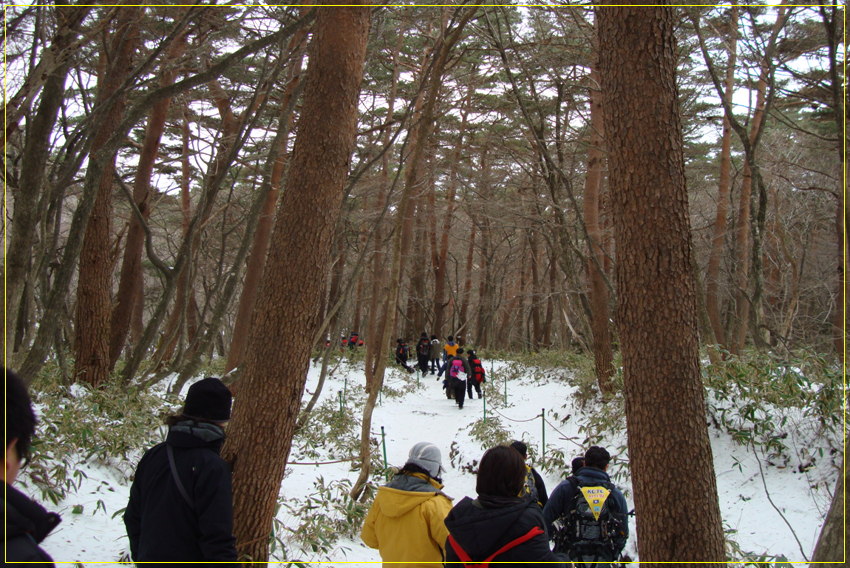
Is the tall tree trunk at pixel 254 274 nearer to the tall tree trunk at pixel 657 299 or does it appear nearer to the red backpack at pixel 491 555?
the tall tree trunk at pixel 657 299

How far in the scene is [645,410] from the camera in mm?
3193

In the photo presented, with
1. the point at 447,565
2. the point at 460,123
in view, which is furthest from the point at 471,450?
the point at 460,123

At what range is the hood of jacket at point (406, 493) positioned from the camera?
264 cm

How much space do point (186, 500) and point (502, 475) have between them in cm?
149

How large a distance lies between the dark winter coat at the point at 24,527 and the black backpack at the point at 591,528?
336 cm

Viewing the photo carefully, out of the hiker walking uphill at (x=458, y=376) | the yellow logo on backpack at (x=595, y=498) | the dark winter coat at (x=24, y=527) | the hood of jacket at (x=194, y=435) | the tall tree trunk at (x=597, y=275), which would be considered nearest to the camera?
the dark winter coat at (x=24, y=527)

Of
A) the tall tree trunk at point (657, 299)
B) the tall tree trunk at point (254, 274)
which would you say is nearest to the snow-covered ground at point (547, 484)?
the tall tree trunk at point (657, 299)

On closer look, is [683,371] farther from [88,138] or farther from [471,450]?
[471,450]

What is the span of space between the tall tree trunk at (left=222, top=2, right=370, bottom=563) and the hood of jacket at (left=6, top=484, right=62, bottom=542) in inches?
85.9

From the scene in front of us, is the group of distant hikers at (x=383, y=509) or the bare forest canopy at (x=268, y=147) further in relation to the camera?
the bare forest canopy at (x=268, y=147)

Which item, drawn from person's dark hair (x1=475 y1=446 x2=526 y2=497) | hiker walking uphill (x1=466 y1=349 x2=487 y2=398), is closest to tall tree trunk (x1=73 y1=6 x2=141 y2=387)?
person's dark hair (x1=475 y1=446 x2=526 y2=497)

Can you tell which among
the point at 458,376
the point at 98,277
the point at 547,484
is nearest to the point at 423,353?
the point at 458,376

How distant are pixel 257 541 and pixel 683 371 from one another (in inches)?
115

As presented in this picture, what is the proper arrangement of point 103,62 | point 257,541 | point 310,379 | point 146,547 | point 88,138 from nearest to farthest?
point 146,547 < point 257,541 < point 88,138 < point 103,62 < point 310,379
